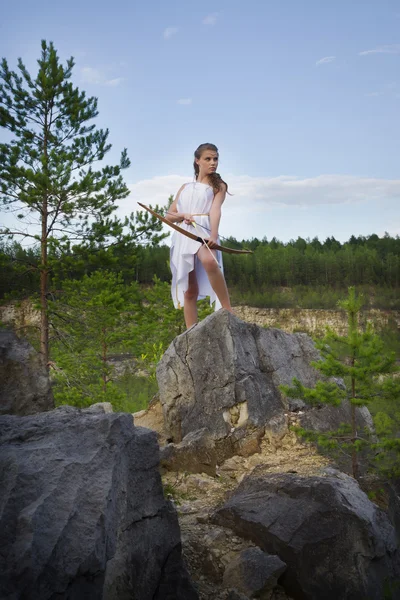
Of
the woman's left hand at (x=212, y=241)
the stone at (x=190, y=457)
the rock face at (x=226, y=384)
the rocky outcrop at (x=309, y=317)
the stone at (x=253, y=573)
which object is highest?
the woman's left hand at (x=212, y=241)

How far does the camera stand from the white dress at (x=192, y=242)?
7.49 meters

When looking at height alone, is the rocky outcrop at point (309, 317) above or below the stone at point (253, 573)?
below

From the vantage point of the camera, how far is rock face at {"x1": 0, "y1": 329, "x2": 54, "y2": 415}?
Result: 13.0 feet

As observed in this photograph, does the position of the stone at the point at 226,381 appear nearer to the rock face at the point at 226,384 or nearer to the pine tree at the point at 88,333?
the rock face at the point at 226,384

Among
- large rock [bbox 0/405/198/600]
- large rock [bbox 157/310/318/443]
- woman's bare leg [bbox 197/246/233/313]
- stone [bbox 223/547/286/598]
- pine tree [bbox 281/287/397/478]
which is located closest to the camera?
large rock [bbox 0/405/198/600]

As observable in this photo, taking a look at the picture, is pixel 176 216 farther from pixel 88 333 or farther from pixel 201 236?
pixel 88 333

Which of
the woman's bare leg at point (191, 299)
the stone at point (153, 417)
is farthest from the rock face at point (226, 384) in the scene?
the woman's bare leg at point (191, 299)

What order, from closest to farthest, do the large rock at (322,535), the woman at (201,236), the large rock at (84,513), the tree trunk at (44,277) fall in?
the large rock at (84,513) → the large rock at (322,535) → the woman at (201,236) → the tree trunk at (44,277)

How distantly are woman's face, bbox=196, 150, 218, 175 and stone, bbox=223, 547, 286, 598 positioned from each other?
5027 mm

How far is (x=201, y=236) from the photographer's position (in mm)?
7426

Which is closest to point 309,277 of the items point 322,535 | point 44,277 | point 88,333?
point 88,333

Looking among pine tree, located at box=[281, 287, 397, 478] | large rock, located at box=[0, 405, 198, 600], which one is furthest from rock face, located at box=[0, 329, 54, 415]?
pine tree, located at box=[281, 287, 397, 478]

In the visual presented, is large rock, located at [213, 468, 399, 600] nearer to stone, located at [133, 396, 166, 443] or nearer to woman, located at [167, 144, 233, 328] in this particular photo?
stone, located at [133, 396, 166, 443]

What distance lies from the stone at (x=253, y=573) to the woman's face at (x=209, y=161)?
503cm
